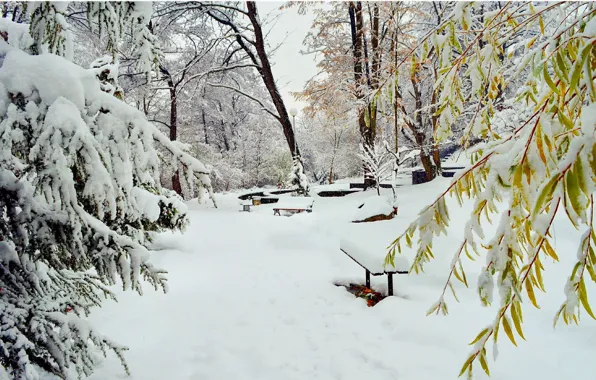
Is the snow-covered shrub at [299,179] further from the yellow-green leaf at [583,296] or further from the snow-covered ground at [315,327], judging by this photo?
the yellow-green leaf at [583,296]

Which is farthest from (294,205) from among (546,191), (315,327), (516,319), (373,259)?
(546,191)

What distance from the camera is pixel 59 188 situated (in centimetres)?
155

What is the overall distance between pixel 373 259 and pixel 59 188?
3.77 m

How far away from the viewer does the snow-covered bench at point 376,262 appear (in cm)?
425

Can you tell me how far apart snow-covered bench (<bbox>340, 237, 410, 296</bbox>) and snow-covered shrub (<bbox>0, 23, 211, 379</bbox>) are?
2878 mm

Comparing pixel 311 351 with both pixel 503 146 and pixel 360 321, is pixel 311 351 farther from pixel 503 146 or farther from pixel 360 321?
pixel 503 146

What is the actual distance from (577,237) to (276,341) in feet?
17.6

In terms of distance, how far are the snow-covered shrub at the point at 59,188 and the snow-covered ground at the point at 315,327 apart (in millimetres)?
1263

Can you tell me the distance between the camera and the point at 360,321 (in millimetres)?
4062

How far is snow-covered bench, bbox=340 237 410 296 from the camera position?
4.25 metres

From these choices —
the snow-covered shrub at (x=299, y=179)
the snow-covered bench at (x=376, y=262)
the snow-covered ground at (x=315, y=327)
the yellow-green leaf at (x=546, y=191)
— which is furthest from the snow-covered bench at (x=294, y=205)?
the yellow-green leaf at (x=546, y=191)

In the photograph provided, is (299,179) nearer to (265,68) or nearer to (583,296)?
(265,68)

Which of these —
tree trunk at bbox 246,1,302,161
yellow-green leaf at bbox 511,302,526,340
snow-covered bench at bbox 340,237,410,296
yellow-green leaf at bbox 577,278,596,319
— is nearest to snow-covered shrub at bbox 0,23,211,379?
yellow-green leaf at bbox 511,302,526,340

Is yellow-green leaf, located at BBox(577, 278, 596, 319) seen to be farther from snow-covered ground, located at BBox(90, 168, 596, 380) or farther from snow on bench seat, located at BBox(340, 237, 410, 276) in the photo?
snow on bench seat, located at BBox(340, 237, 410, 276)
